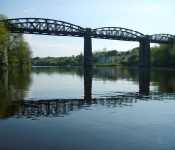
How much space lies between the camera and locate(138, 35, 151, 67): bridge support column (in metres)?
108

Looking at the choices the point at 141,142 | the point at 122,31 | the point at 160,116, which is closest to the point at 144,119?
the point at 160,116

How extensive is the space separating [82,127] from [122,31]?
348 feet

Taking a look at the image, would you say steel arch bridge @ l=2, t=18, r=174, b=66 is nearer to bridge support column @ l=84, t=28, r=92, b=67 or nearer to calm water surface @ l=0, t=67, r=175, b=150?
bridge support column @ l=84, t=28, r=92, b=67

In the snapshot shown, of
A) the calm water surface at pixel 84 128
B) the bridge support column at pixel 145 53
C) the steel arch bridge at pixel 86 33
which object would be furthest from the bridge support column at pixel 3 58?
the calm water surface at pixel 84 128

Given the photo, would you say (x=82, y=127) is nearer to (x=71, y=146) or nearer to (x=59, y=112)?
(x=71, y=146)

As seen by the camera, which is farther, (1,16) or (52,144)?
(1,16)

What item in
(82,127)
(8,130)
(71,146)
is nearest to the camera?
(71,146)

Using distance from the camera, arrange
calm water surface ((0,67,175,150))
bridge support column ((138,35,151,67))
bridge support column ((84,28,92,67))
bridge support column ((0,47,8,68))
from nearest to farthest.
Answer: calm water surface ((0,67,175,150))
bridge support column ((0,47,8,68))
bridge support column ((84,28,92,67))
bridge support column ((138,35,151,67))

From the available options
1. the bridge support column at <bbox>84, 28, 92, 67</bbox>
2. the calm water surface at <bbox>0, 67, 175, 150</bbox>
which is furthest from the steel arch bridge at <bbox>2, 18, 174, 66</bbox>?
the calm water surface at <bbox>0, 67, 175, 150</bbox>

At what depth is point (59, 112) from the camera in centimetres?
1220

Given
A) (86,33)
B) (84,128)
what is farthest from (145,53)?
(84,128)

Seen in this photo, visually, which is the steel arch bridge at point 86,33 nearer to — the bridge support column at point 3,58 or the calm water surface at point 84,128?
the bridge support column at point 3,58

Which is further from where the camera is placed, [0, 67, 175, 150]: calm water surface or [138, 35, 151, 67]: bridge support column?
[138, 35, 151, 67]: bridge support column

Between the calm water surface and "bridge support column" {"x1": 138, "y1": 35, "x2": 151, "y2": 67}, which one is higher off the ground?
"bridge support column" {"x1": 138, "y1": 35, "x2": 151, "y2": 67}
